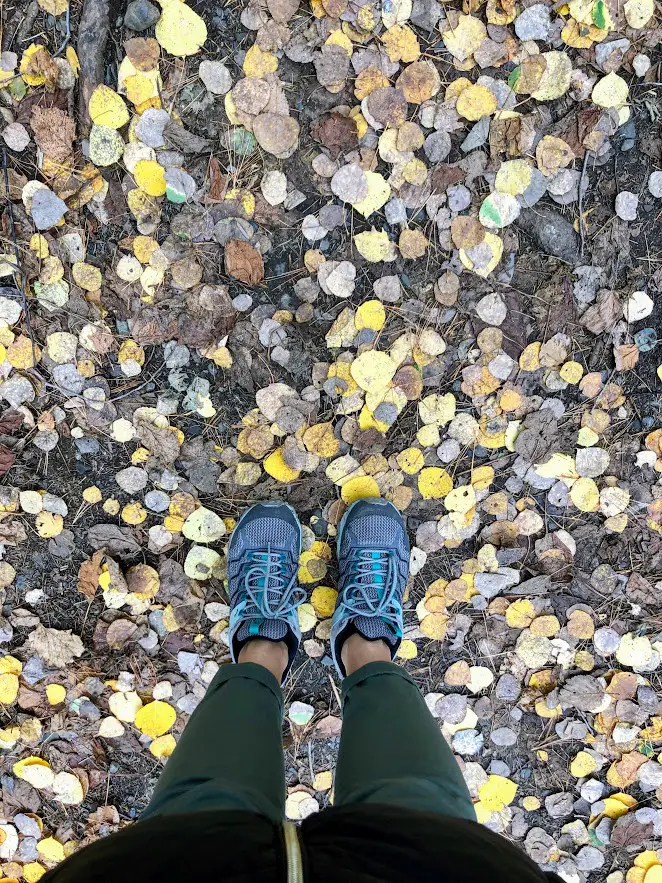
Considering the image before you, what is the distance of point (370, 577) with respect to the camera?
148cm

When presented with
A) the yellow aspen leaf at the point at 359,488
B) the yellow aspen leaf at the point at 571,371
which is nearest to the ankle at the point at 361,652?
the yellow aspen leaf at the point at 359,488

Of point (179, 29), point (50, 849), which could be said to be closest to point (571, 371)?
point (179, 29)

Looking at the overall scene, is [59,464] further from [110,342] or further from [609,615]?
[609,615]

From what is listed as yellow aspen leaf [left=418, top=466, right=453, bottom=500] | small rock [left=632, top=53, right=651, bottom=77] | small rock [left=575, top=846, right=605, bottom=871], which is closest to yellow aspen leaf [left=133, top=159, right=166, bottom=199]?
yellow aspen leaf [left=418, top=466, right=453, bottom=500]

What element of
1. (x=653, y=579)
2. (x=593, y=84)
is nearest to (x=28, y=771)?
(x=653, y=579)

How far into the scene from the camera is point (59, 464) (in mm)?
1486

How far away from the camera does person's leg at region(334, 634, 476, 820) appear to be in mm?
956

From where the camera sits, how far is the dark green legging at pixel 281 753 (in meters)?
0.94

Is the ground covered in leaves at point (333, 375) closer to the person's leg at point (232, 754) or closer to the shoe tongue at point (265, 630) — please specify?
the shoe tongue at point (265, 630)

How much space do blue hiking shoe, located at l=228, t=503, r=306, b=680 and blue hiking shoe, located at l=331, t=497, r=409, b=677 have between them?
13cm

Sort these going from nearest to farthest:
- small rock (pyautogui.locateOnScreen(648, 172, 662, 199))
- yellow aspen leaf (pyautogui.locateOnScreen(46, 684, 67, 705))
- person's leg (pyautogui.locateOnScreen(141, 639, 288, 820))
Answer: person's leg (pyautogui.locateOnScreen(141, 639, 288, 820)) < small rock (pyautogui.locateOnScreen(648, 172, 662, 199)) < yellow aspen leaf (pyautogui.locateOnScreen(46, 684, 67, 705))

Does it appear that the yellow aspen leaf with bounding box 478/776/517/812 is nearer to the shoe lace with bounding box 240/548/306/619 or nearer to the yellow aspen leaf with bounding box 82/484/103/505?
the shoe lace with bounding box 240/548/306/619

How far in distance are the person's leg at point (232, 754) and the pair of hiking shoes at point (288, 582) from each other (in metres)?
0.17

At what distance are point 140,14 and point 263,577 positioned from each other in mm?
1394
